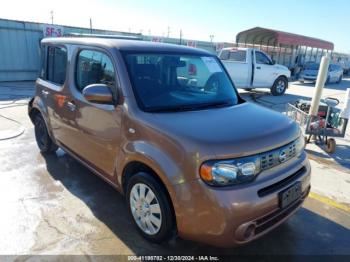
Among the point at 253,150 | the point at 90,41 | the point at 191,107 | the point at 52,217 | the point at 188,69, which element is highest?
the point at 90,41

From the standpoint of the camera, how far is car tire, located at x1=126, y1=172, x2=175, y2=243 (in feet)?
8.76

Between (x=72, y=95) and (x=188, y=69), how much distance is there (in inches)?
58.7

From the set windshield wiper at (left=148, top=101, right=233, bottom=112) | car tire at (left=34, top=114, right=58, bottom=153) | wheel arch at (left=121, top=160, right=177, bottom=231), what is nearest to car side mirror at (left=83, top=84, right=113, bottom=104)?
windshield wiper at (left=148, top=101, right=233, bottom=112)

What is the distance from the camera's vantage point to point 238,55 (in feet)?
43.2

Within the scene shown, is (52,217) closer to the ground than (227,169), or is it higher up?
closer to the ground

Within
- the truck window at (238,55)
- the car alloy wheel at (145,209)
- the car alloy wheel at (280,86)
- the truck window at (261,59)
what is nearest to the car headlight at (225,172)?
the car alloy wheel at (145,209)

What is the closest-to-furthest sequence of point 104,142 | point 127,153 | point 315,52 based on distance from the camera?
point 127,153, point 104,142, point 315,52

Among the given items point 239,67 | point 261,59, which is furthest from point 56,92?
point 261,59

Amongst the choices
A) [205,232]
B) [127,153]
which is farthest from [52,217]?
[205,232]

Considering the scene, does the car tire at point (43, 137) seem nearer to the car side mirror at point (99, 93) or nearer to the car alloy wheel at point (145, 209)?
the car side mirror at point (99, 93)

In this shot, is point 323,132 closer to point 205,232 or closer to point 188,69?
point 188,69

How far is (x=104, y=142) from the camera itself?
3.36 m

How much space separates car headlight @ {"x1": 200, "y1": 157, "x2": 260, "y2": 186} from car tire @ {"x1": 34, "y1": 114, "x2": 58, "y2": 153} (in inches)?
136

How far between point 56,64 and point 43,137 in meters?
1.43
